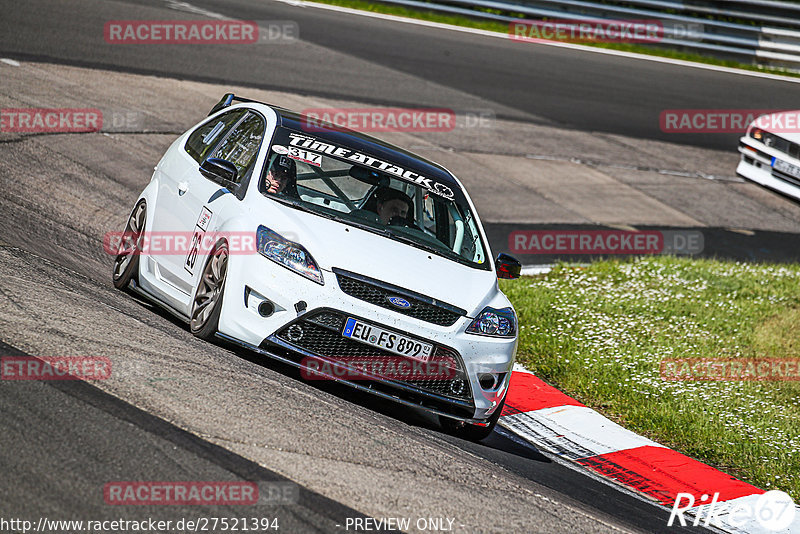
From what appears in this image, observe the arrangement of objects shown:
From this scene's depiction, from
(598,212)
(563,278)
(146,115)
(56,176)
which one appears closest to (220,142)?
(56,176)

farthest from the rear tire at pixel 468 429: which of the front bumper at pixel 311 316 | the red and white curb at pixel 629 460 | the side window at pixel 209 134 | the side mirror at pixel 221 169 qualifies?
the side window at pixel 209 134

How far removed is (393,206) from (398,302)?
122cm

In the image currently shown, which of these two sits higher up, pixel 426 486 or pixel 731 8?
pixel 731 8

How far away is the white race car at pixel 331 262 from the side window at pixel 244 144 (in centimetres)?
1

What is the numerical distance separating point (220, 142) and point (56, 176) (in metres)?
2.95

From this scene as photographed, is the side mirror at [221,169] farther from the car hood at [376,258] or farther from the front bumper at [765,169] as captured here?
the front bumper at [765,169]

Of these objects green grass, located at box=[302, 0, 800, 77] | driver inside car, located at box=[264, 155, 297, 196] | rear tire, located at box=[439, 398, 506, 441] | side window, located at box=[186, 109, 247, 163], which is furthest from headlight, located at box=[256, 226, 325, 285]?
green grass, located at box=[302, 0, 800, 77]

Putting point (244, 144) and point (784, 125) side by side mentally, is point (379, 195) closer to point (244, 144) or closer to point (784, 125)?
point (244, 144)

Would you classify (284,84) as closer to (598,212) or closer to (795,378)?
(598,212)

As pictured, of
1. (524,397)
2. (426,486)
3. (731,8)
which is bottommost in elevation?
(524,397)

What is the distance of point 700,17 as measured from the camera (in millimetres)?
22625

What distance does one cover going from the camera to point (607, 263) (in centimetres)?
1144

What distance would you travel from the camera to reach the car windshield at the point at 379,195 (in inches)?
264

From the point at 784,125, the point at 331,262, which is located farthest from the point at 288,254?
the point at 784,125
